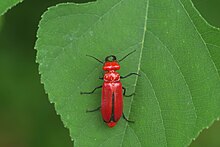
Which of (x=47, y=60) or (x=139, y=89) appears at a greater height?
(x=47, y=60)

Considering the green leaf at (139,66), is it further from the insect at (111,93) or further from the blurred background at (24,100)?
the blurred background at (24,100)

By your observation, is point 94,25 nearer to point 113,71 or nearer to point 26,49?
point 113,71

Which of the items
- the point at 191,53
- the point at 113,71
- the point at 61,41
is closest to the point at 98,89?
the point at 113,71

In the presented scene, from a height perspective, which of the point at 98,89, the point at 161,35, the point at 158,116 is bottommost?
the point at 158,116

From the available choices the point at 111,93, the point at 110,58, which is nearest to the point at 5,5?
the point at 110,58

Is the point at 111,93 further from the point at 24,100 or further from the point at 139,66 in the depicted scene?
the point at 24,100
